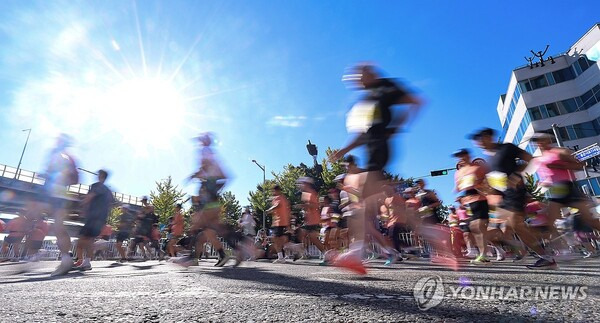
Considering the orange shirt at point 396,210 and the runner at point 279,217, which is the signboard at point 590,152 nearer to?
the orange shirt at point 396,210

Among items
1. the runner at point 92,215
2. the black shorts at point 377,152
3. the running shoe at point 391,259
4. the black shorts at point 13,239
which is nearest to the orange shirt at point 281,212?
the running shoe at point 391,259

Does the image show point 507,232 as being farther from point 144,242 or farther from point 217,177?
point 144,242

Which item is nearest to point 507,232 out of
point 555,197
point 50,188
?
point 555,197

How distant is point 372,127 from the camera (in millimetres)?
3062

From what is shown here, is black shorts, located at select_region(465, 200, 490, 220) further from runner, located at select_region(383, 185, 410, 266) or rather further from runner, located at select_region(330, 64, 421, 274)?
runner, located at select_region(330, 64, 421, 274)

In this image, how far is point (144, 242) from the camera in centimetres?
1029

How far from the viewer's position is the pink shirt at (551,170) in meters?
4.32

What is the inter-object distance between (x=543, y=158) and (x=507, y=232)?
1377 millimetres

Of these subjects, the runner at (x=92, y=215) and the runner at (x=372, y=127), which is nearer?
the runner at (x=372, y=127)

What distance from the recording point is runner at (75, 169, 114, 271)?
4926 millimetres

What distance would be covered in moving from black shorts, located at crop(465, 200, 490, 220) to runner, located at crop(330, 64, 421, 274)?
Result: 261 centimetres

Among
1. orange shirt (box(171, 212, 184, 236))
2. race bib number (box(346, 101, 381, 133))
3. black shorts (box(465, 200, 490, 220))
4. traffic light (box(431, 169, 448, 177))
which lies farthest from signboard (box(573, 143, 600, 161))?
orange shirt (box(171, 212, 184, 236))

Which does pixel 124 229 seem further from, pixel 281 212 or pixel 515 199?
pixel 515 199

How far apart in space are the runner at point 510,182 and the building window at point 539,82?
38.3 meters
